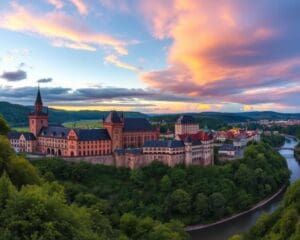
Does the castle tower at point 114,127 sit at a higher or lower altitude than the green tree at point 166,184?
higher

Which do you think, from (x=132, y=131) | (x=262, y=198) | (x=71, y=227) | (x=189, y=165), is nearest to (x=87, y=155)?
(x=132, y=131)

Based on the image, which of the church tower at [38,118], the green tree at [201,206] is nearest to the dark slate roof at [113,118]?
the church tower at [38,118]

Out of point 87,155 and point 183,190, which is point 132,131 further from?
point 183,190

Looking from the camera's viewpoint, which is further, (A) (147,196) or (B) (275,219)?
(A) (147,196)

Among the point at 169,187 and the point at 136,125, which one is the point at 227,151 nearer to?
the point at 136,125

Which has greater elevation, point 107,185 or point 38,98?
point 38,98

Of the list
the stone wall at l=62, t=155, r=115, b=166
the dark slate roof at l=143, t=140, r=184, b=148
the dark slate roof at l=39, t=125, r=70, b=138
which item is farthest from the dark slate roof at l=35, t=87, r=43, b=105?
the dark slate roof at l=143, t=140, r=184, b=148

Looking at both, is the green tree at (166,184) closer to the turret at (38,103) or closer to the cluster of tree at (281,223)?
the cluster of tree at (281,223)
